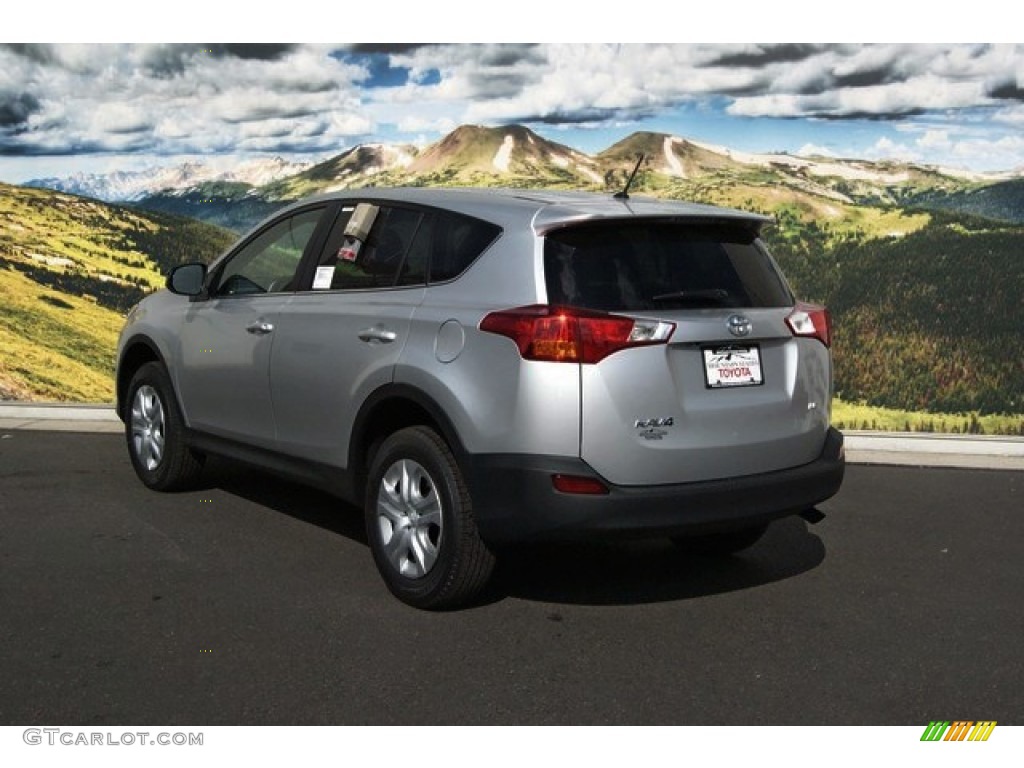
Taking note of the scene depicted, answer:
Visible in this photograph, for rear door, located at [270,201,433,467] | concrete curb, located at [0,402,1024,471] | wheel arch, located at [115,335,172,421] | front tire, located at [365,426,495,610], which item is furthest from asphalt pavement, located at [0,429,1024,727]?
concrete curb, located at [0,402,1024,471]

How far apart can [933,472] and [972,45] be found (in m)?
3.80

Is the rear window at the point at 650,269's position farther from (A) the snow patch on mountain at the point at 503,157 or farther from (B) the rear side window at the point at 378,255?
(A) the snow patch on mountain at the point at 503,157

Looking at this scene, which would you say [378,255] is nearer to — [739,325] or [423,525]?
[423,525]

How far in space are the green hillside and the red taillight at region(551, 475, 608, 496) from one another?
7230 millimetres

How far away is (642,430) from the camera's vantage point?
4.53 meters

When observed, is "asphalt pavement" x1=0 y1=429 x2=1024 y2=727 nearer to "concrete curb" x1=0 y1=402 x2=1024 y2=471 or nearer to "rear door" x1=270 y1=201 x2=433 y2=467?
"rear door" x1=270 y1=201 x2=433 y2=467

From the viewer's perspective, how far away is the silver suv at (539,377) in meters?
4.50

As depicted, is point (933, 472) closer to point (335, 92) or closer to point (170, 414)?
point (170, 414)

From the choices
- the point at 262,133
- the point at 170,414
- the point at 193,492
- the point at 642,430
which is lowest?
the point at 193,492

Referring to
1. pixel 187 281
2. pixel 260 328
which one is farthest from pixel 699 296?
pixel 187 281

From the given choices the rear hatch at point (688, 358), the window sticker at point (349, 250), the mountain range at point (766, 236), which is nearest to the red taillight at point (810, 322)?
the rear hatch at point (688, 358)

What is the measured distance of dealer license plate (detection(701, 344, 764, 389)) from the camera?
470 centimetres

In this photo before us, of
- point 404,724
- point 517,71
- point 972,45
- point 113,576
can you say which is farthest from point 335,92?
point 404,724

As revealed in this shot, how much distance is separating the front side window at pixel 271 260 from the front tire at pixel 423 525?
1.33m
